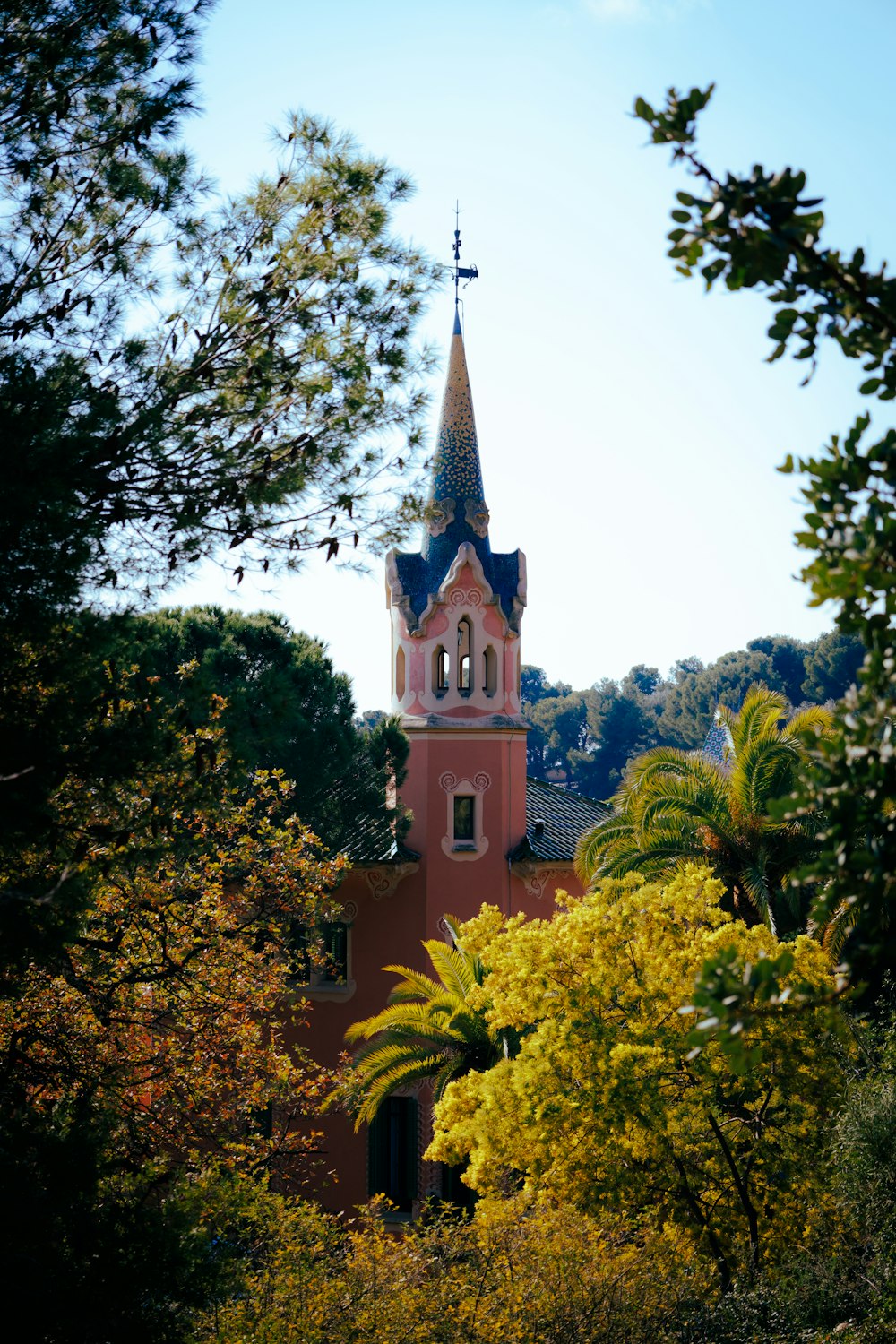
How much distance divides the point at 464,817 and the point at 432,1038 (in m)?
5.64

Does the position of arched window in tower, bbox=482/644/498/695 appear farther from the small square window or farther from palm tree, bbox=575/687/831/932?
palm tree, bbox=575/687/831/932

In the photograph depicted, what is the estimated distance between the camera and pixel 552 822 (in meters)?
25.2

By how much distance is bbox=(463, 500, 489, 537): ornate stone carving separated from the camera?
24.3m

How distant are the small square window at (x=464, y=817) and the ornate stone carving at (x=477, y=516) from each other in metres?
4.67

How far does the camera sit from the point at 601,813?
2656 cm

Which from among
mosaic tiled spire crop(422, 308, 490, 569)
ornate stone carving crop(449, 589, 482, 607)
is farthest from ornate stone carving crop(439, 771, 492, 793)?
mosaic tiled spire crop(422, 308, 490, 569)

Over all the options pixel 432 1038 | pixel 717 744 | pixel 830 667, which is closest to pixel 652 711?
pixel 830 667

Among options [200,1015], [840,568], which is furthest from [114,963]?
[840,568]

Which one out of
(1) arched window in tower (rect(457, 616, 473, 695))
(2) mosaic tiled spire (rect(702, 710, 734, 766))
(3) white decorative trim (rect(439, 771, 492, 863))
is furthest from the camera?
(1) arched window in tower (rect(457, 616, 473, 695))

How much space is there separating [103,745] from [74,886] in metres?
0.88

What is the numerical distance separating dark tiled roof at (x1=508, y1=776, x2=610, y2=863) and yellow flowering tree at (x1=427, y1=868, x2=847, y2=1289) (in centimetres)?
954

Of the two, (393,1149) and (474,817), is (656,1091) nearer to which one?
(393,1149)

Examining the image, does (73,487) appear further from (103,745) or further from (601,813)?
(601,813)

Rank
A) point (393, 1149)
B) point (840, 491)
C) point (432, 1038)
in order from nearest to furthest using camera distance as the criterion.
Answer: point (840, 491), point (432, 1038), point (393, 1149)
